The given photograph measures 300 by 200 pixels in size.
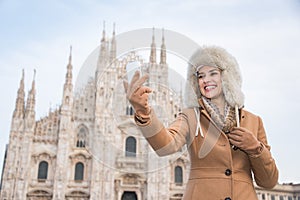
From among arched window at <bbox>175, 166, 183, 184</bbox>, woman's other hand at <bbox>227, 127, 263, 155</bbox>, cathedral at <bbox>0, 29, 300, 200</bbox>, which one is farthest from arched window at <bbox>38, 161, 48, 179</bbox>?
woman's other hand at <bbox>227, 127, 263, 155</bbox>

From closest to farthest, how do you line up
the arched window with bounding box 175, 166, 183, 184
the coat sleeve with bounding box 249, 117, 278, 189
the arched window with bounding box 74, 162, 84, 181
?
the coat sleeve with bounding box 249, 117, 278, 189 < the arched window with bounding box 74, 162, 84, 181 < the arched window with bounding box 175, 166, 183, 184

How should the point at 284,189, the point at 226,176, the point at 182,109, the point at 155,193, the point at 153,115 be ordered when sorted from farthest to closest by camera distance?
the point at 284,189
the point at 155,193
the point at 182,109
the point at 226,176
the point at 153,115

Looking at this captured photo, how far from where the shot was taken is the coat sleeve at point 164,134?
227 centimetres

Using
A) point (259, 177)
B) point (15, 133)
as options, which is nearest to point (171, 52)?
point (259, 177)

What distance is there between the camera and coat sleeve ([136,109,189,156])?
2268 mm

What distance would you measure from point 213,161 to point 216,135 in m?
0.19

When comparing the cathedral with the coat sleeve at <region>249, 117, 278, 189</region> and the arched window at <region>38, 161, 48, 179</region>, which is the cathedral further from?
the coat sleeve at <region>249, 117, 278, 189</region>

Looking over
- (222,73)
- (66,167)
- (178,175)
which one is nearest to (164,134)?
(222,73)

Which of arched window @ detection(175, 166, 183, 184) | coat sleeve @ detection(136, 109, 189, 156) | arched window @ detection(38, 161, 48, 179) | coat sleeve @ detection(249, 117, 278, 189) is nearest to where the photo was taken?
coat sleeve @ detection(136, 109, 189, 156)

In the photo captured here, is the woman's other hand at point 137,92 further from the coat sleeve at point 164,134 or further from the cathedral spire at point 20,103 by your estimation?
the cathedral spire at point 20,103

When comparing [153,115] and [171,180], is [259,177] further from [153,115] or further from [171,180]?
[171,180]

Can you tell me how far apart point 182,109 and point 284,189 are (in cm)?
2487

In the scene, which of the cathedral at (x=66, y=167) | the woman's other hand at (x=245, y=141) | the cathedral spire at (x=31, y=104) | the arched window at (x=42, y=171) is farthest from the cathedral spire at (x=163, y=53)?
the cathedral spire at (x=31, y=104)

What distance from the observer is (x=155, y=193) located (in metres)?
19.7
